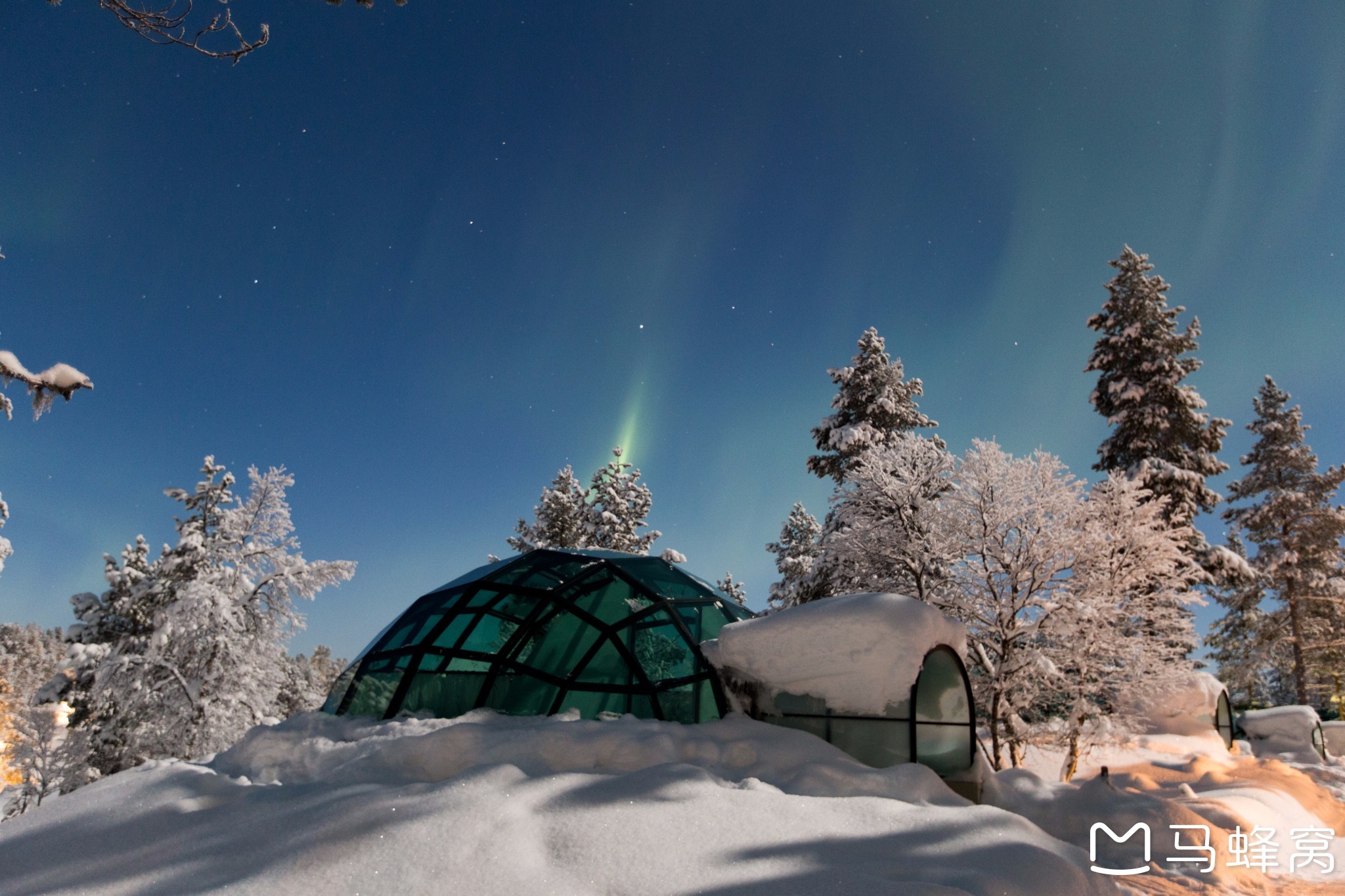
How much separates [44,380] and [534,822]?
17.2 ft

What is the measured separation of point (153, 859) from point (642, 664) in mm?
5577

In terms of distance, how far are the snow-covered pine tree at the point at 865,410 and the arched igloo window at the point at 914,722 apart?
540 inches

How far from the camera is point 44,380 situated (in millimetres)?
5457

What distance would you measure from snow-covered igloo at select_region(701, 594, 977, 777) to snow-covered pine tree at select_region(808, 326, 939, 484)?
547 inches

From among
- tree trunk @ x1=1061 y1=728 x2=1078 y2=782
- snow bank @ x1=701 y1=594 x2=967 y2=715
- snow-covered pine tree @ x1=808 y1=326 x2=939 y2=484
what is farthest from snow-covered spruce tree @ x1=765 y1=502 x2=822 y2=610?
snow bank @ x1=701 y1=594 x2=967 y2=715

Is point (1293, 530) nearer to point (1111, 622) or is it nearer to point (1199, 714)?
point (1199, 714)

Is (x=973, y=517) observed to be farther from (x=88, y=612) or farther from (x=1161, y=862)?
(x=88, y=612)

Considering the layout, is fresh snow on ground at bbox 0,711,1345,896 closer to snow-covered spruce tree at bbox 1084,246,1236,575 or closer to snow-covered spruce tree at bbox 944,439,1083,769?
snow-covered spruce tree at bbox 944,439,1083,769

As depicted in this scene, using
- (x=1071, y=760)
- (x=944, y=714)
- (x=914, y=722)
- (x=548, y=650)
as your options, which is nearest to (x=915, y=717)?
(x=914, y=722)

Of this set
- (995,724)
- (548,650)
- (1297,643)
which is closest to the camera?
(548,650)

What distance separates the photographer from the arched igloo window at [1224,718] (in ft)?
70.3

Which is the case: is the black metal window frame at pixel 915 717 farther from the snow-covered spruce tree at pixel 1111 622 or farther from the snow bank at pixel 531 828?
the snow-covered spruce tree at pixel 1111 622

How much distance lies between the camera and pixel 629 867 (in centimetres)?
434

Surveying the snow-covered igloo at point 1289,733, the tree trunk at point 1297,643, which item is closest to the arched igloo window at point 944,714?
the snow-covered igloo at point 1289,733
